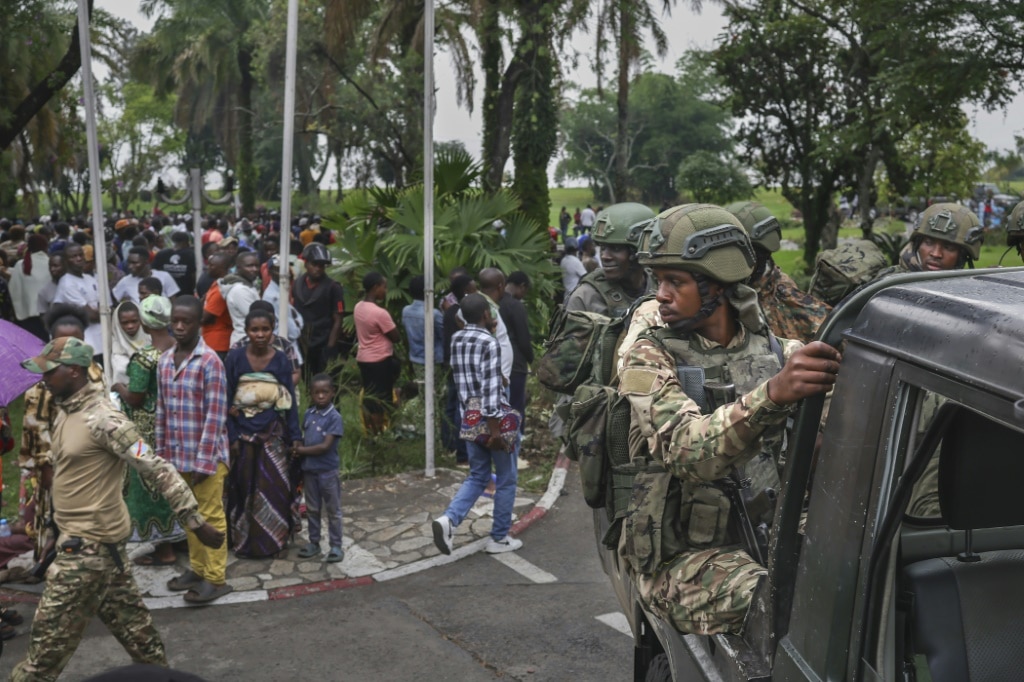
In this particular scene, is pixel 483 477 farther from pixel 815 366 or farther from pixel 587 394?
pixel 815 366

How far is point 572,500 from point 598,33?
31.0 ft

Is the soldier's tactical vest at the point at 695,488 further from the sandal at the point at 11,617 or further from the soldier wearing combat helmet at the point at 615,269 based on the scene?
the sandal at the point at 11,617

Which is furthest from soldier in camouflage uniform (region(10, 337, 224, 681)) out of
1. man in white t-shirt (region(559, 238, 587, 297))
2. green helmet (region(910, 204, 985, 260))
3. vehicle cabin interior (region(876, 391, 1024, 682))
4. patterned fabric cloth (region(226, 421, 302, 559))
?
man in white t-shirt (region(559, 238, 587, 297))

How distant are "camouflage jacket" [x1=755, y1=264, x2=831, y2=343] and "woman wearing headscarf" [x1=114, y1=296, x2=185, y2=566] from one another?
3.68m

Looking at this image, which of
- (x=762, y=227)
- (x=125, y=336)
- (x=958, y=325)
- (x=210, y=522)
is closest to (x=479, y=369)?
(x=210, y=522)

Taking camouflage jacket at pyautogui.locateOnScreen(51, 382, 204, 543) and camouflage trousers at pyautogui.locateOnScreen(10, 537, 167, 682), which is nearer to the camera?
camouflage trousers at pyautogui.locateOnScreen(10, 537, 167, 682)

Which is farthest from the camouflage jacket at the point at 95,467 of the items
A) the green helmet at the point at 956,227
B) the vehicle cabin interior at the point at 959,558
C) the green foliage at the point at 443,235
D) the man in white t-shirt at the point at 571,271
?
the man in white t-shirt at the point at 571,271

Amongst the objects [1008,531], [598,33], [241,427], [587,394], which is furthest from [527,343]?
[598,33]

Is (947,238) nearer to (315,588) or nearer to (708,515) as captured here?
(708,515)

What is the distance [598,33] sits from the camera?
16.5 m

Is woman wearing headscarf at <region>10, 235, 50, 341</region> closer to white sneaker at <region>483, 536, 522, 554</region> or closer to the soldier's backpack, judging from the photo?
white sneaker at <region>483, 536, 522, 554</region>

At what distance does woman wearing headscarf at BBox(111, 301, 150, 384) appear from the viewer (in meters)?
7.88

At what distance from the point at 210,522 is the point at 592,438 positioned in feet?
12.4

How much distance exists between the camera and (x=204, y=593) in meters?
6.80
